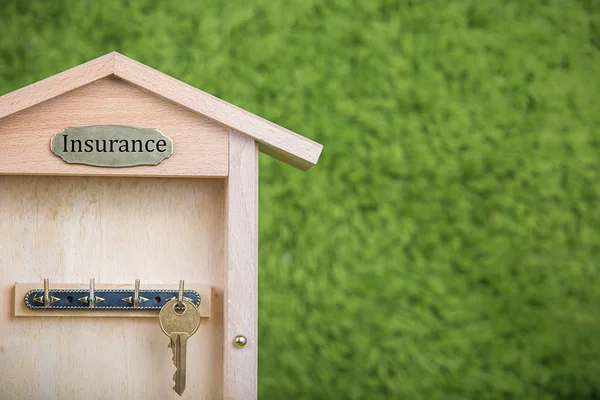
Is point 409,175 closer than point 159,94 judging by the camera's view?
No

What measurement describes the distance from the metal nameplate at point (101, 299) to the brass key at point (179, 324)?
2 cm

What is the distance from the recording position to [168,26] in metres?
1.20

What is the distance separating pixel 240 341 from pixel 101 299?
0.18m

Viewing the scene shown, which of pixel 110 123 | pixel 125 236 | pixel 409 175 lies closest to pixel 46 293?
pixel 125 236

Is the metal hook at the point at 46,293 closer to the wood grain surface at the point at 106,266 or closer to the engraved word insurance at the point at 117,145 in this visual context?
the wood grain surface at the point at 106,266

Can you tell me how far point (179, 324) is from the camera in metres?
0.78

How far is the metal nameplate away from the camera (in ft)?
2.65

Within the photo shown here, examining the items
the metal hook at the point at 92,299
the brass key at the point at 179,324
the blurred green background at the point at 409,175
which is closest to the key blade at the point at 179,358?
the brass key at the point at 179,324

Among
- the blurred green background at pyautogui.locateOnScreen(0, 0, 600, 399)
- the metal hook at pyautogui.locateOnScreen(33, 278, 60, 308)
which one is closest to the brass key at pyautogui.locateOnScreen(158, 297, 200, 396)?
the metal hook at pyautogui.locateOnScreen(33, 278, 60, 308)

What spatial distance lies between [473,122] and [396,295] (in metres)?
0.34

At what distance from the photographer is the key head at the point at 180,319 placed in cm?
78

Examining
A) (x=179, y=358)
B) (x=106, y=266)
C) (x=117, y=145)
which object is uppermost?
(x=117, y=145)

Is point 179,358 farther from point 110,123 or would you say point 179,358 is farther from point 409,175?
point 409,175

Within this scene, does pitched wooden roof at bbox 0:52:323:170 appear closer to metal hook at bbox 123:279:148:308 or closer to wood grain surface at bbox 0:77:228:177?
wood grain surface at bbox 0:77:228:177
